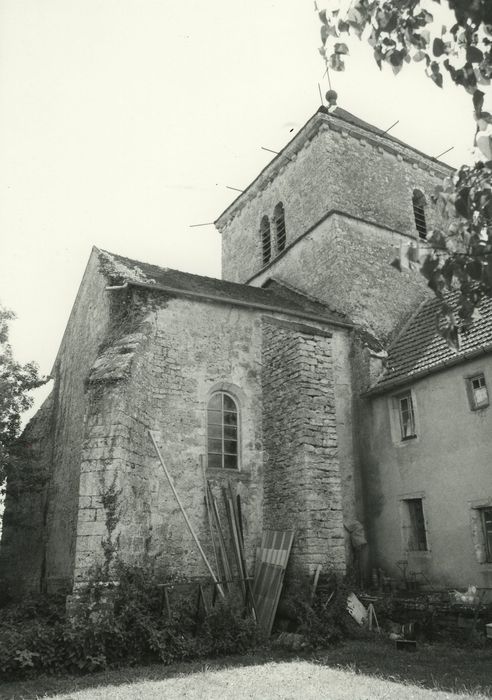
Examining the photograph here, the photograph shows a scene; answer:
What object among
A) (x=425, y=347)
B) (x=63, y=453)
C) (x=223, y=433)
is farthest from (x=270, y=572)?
(x=425, y=347)

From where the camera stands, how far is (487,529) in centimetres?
1043

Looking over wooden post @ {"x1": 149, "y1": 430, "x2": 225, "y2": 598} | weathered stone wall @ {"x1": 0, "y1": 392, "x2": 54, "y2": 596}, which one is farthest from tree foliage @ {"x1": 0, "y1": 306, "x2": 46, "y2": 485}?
wooden post @ {"x1": 149, "y1": 430, "x2": 225, "y2": 598}

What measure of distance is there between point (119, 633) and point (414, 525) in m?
6.80

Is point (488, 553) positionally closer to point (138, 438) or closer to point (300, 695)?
point (300, 695)

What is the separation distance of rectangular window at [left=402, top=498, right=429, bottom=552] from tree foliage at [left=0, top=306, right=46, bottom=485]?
9.18 metres

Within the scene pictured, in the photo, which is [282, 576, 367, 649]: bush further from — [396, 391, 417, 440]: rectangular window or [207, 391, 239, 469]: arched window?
[396, 391, 417, 440]: rectangular window

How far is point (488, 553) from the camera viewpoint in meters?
10.3

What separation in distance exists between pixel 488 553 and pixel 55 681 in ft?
24.9

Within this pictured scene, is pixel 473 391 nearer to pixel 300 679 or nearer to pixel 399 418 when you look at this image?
pixel 399 418

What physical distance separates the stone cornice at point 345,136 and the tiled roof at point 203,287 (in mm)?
5118

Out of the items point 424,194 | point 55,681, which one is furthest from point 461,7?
point 424,194

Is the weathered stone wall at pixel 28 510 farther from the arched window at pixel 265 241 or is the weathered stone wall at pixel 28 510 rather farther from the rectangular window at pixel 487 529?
the rectangular window at pixel 487 529

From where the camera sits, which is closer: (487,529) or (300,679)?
(300,679)

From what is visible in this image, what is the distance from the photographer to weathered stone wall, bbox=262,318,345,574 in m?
10.4
